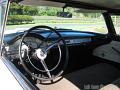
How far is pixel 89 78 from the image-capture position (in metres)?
3.94

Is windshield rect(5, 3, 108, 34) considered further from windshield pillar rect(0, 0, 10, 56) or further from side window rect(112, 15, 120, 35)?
side window rect(112, 15, 120, 35)

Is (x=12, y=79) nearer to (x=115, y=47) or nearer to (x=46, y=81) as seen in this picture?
(x=46, y=81)

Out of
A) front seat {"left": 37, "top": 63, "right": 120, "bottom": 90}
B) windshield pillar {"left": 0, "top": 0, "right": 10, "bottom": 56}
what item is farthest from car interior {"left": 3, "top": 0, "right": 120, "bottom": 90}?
windshield pillar {"left": 0, "top": 0, "right": 10, "bottom": 56}

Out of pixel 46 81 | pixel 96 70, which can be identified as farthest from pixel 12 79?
pixel 96 70

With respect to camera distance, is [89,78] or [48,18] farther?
[89,78]

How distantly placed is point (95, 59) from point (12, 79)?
274 cm

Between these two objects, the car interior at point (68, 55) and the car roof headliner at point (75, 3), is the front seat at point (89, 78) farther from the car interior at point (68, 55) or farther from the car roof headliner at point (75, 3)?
the car roof headliner at point (75, 3)

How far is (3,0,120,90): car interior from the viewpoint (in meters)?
3.31

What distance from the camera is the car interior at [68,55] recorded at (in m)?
3.31

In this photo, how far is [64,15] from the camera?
13.2ft

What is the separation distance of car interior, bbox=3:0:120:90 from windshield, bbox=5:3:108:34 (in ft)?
0.32

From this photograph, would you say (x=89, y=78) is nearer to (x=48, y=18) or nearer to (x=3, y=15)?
(x=48, y=18)

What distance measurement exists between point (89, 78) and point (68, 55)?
0.49 meters

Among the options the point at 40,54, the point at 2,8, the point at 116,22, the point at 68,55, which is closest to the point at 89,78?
Answer: the point at 68,55
